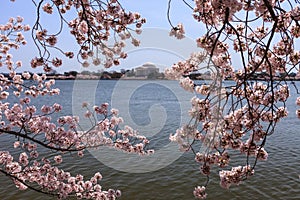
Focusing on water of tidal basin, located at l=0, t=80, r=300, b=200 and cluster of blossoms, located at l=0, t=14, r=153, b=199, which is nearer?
cluster of blossoms, located at l=0, t=14, r=153, b=199

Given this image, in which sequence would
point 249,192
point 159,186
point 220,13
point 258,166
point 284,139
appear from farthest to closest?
1. point 284,139
2. point 258,166
3. point 159,186
4. point 249,192
5. point 220,13

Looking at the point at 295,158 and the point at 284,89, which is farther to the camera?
the point at 295,158

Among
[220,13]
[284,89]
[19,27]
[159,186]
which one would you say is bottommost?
[159,186]

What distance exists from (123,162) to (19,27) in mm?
5696

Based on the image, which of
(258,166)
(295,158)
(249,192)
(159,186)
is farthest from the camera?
(295,158)

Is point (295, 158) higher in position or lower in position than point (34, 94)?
lower

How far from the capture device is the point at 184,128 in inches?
130

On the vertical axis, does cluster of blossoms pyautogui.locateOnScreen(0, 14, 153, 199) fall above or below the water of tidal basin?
above

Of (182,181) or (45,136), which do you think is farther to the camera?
(182,181)

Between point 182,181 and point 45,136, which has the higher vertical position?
point 45,136

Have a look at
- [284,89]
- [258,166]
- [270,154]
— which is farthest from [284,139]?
[284,89]

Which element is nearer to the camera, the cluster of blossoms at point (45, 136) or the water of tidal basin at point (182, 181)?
the cluster of blossoms at point (45, 136)

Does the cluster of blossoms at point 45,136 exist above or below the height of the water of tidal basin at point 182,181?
above

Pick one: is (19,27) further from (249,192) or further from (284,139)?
(284,139)
